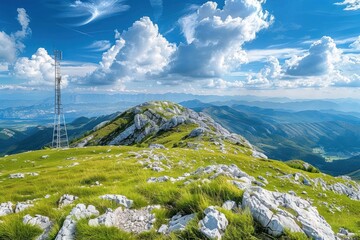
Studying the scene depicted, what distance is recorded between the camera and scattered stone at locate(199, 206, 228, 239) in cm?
656

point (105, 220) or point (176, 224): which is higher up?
point (105, 220)

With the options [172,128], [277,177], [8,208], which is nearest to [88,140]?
[172,128]

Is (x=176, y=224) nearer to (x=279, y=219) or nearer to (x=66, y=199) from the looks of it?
(x=279, y=219)

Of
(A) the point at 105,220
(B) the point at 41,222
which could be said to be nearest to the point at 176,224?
(A) the point at 105,220

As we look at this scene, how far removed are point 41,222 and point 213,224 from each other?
6390mm

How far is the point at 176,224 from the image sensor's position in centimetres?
756

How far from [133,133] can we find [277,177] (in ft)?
524

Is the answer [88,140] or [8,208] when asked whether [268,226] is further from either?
[88,140]

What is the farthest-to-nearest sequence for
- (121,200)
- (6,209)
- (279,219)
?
(6,209) < (121,200) < (279,219)

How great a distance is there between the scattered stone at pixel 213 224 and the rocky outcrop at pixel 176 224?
24.4 inches

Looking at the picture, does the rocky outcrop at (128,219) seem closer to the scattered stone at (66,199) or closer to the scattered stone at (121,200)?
the scattered stone at (121,200)

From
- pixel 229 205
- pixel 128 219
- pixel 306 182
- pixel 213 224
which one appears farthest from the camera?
pixel 306 182

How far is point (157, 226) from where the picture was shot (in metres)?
7.99

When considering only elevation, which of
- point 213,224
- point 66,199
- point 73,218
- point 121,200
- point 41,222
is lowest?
point 66,199
